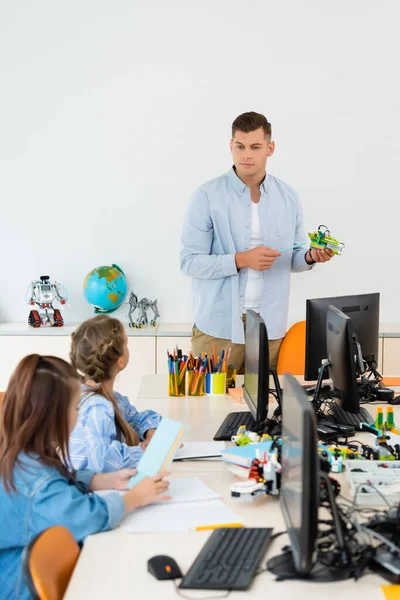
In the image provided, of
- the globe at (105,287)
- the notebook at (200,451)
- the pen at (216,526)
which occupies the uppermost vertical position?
the globe at (105,287)

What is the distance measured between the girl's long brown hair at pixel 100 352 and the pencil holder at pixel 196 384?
67 cm

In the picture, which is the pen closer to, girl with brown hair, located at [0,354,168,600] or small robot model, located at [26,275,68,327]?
girl with brown hair, located at [0,354,168,600]

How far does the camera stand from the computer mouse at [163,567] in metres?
1.55

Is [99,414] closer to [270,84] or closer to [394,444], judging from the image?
[394,444]

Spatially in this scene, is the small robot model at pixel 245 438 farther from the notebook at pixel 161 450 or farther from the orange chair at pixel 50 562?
the orange chair at pixel 50 562

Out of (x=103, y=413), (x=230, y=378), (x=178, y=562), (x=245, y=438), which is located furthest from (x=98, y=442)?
(x=230, y=378)

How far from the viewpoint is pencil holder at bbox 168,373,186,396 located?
3176 millimetres

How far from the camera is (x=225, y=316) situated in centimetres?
371

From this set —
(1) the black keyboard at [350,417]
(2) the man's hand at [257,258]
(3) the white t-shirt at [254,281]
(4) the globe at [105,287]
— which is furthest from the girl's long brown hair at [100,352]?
(4) the globe at [105,287]

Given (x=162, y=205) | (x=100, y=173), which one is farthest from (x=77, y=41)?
(x=162, y=205)

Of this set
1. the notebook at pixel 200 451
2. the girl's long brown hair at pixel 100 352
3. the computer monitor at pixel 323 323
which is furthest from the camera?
the computer monitor at pixel 323 323

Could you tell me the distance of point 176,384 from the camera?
3.18m

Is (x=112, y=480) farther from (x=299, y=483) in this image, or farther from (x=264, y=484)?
(x=299, y=483)

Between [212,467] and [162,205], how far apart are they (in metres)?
2.99
